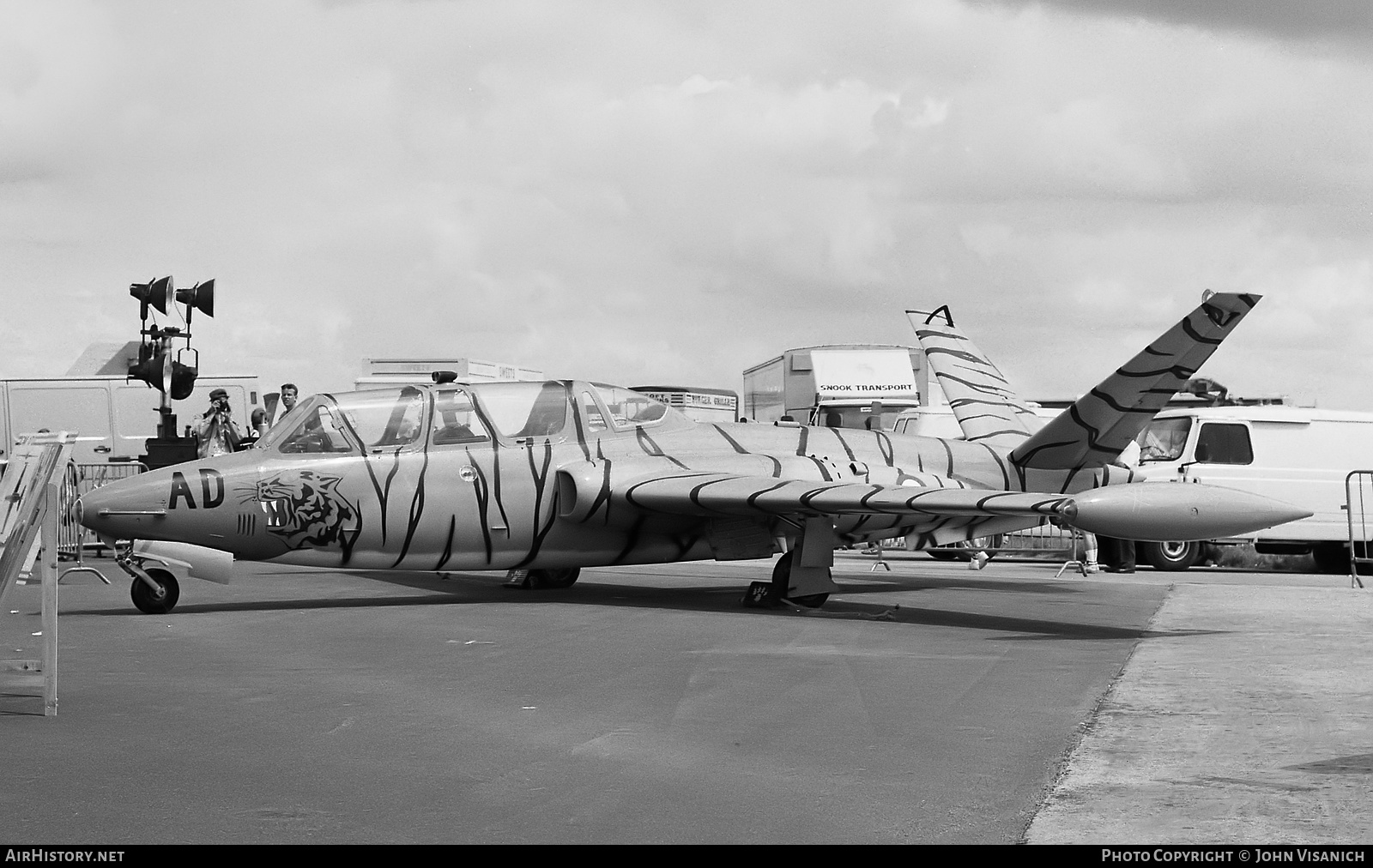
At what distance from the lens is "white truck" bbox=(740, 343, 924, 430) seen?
31.0 m

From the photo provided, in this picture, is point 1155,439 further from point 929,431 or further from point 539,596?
point 539,596

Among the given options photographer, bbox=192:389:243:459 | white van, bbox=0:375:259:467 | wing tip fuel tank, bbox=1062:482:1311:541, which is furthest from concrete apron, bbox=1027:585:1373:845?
white van, bbox=0:375:259:467

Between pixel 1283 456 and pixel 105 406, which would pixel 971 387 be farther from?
pixel 105 406

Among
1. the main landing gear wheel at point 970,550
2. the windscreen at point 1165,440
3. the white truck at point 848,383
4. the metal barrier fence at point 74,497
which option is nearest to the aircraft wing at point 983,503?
the main landing gear wheel at point 970,550

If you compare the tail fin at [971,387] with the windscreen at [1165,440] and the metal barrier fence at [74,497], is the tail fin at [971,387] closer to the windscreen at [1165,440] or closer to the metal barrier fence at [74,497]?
the windscreen at [1165,440]

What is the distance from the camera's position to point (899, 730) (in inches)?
281

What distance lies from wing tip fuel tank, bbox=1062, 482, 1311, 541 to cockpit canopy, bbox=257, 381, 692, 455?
5166 millimetres

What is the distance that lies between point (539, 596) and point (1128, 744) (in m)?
9.03

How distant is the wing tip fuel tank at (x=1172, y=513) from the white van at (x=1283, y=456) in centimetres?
1122

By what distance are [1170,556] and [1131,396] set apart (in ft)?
27.5

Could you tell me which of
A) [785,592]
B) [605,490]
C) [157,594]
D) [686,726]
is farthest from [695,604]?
[686,726]

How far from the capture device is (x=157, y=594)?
12.8 metres

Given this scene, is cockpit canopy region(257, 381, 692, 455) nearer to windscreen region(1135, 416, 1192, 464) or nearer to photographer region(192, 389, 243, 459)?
photographer region(192, 389, 243, 459)
